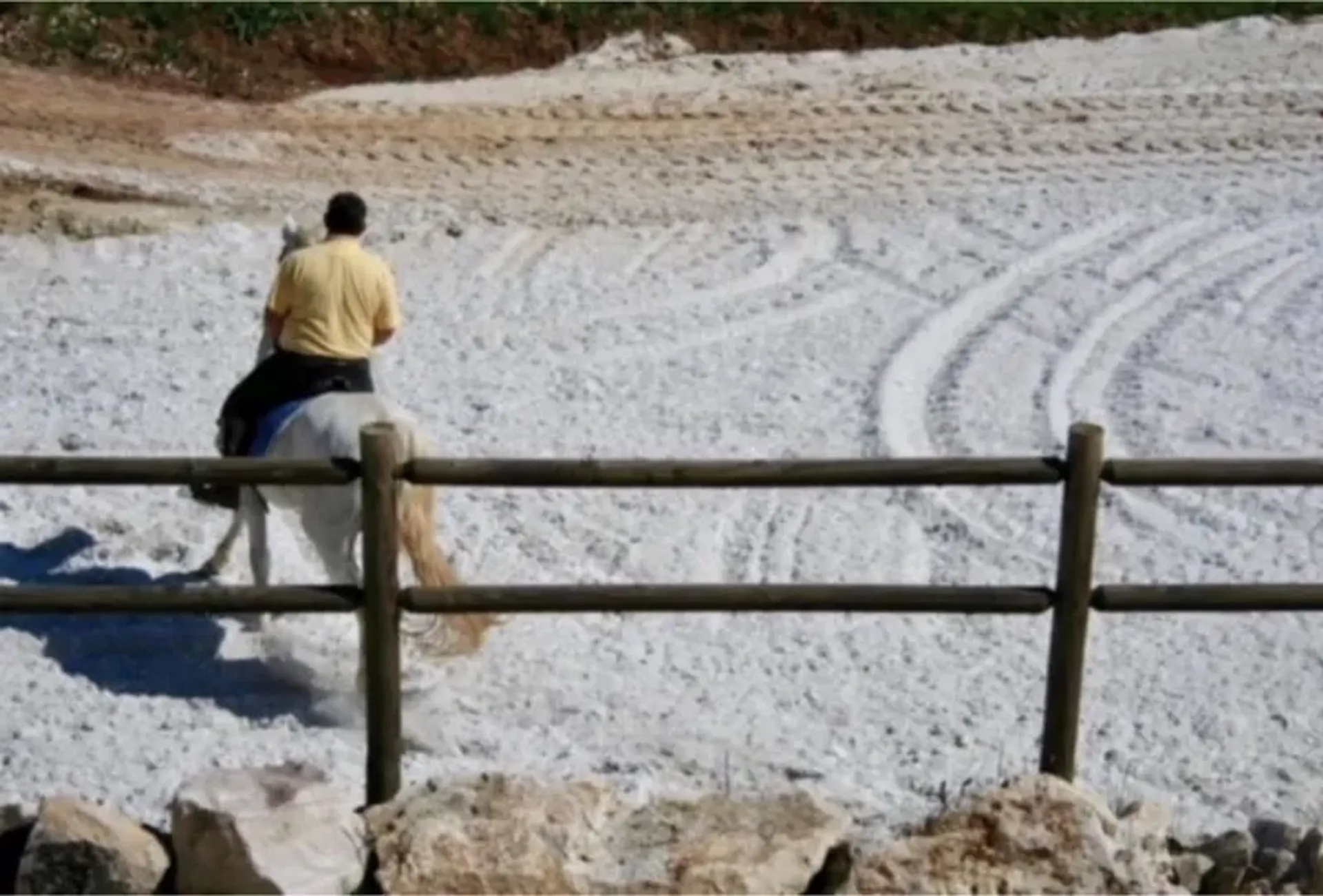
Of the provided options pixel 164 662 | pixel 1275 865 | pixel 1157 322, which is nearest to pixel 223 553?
pixel 164 662

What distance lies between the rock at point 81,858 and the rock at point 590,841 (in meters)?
0.68

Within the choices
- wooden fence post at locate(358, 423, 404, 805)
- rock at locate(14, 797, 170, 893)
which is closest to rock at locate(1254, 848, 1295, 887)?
wooden fence post at locate(358, 423, 404, 805)

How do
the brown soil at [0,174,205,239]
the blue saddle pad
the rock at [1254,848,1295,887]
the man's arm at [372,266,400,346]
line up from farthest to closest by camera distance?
the brown soil at [0,174,205,239] → the man's arm at [372,266,400,346] → the blue saddle pad → the rock at [1254,848,1295,887]

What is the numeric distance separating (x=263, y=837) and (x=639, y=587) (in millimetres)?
1539

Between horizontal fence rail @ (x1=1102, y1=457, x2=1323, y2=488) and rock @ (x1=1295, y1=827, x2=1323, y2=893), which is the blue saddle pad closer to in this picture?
horizontal fence rail @ (x1=1102, y1=457, x2=1323, y2=488)

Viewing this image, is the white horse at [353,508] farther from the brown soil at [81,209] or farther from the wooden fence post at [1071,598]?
the brown soil at [81,209]

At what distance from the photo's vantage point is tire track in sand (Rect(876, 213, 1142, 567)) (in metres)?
12.3

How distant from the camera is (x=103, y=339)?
14.4 metres

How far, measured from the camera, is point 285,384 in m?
10.3

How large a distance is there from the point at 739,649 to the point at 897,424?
128 inches

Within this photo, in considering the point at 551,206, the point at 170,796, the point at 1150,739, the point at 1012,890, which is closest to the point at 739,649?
the point at 1150,739

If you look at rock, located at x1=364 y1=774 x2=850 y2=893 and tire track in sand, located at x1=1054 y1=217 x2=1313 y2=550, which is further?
tire track in sand, located at x1=1054 y1=217 x2=1313 y2=550

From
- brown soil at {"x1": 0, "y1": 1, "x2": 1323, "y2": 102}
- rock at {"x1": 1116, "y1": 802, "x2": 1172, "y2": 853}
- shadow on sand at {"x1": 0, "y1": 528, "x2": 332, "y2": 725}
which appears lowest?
shadow on sand at {"x1": 0, "y1": 528, "x2": 332, "y2": 725}

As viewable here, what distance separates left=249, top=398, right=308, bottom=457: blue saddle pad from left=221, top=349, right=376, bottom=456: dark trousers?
0.04 metres
